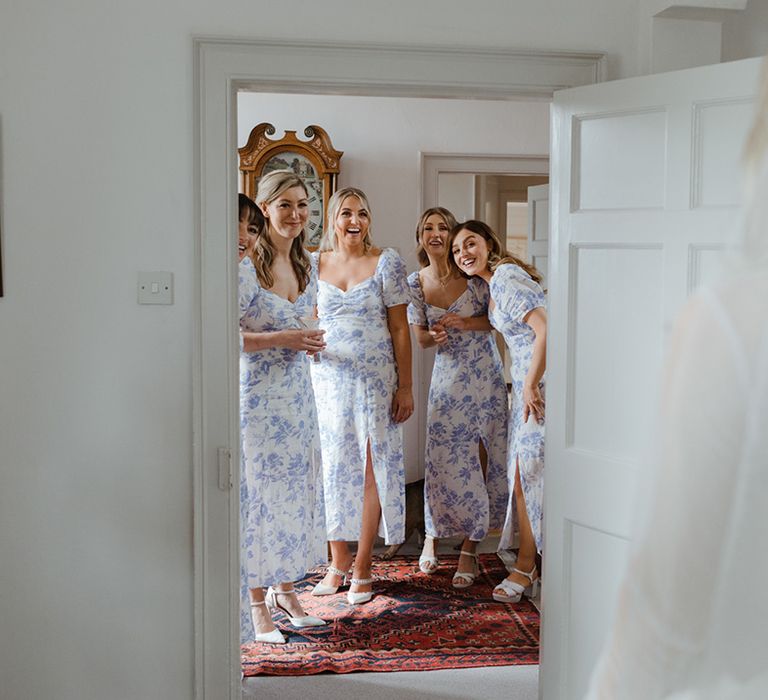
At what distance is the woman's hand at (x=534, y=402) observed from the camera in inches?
154

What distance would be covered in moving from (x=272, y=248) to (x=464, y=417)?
1.30m

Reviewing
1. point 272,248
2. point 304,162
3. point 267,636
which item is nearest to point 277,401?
point 272,248

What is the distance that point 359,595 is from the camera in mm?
4082

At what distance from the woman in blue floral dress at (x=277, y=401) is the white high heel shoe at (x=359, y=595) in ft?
1.43
